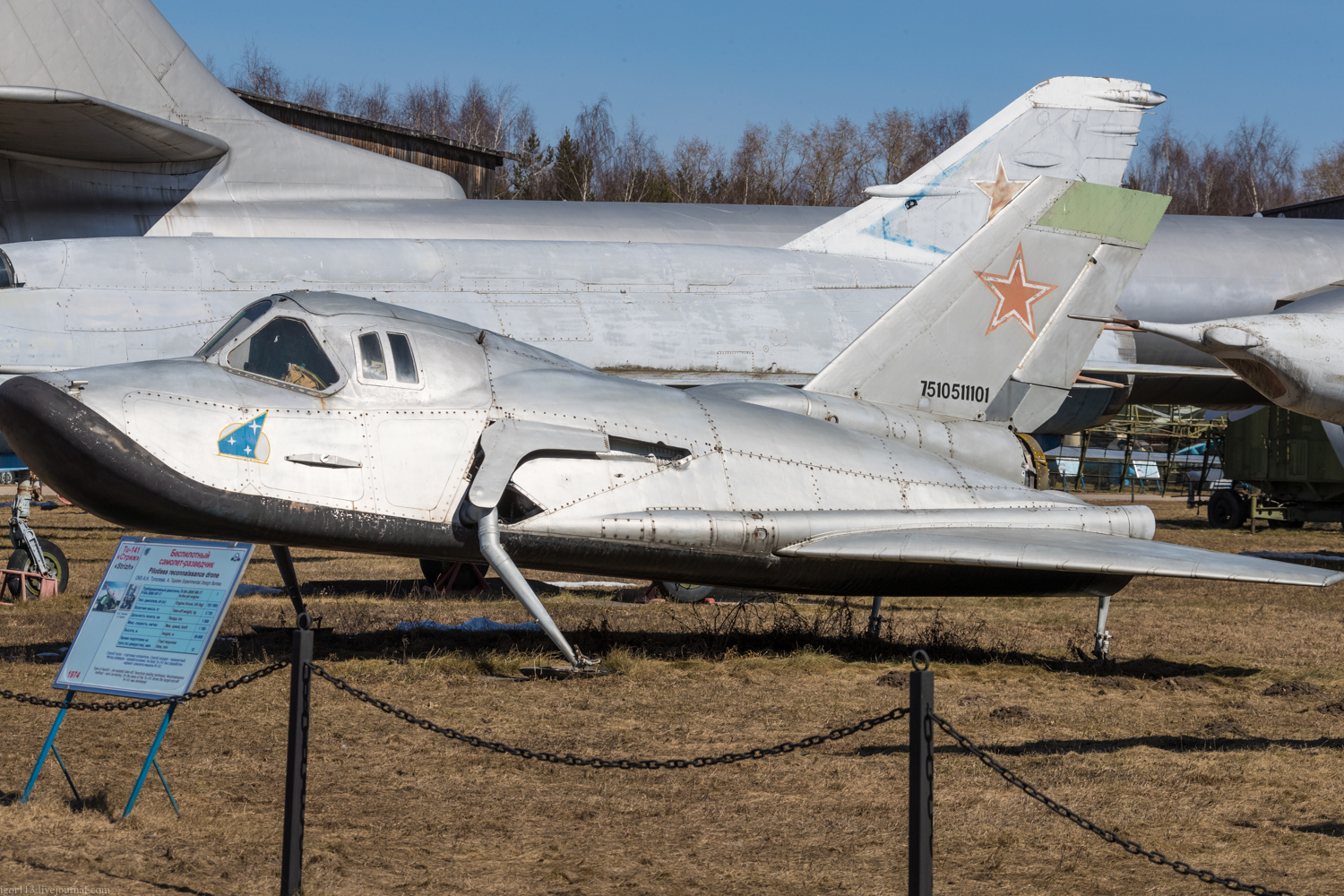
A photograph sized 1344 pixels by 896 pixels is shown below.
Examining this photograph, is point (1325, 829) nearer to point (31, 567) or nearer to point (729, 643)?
point (729, 643)

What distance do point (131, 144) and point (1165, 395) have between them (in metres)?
15.5

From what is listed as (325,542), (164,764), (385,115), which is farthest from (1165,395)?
(385,115)

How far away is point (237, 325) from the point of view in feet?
27.5

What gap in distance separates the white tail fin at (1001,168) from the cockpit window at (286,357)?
963 cm

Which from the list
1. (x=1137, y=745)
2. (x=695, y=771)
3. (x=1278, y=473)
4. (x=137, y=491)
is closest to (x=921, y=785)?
(x=695, y=771)

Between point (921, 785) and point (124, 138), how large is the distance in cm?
1316

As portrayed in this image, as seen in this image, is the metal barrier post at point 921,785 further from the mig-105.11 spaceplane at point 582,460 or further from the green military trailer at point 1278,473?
the green military trailer at point 1278,473

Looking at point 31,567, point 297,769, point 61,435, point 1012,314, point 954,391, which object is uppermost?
point 1012,314

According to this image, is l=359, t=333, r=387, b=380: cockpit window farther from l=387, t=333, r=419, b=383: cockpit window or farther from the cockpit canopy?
the cockpit canopy

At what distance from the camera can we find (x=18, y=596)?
11.9 metres

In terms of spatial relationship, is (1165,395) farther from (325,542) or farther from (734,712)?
(325,542)

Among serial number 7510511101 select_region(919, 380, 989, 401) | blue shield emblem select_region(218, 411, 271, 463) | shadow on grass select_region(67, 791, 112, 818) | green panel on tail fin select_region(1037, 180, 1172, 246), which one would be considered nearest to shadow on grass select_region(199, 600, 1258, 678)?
blue shield emblem select_region(218, 411, 271, 463)

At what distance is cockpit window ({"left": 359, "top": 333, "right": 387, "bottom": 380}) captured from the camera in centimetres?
829

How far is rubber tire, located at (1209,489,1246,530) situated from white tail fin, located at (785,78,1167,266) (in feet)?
46.2
